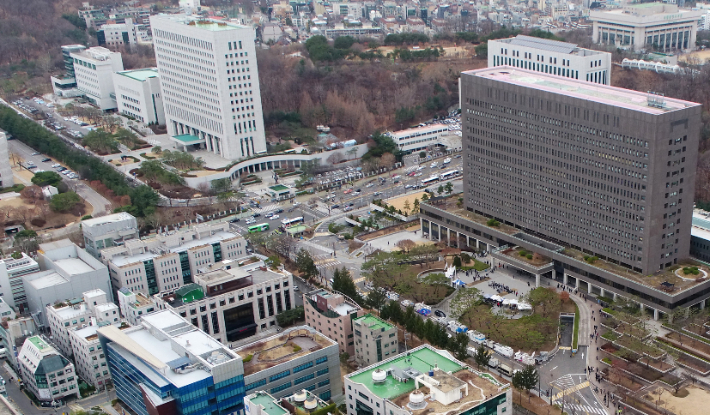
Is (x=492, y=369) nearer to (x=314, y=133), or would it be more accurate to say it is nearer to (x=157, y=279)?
(x=157, y=279)

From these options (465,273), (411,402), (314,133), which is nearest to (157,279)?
(465,273)

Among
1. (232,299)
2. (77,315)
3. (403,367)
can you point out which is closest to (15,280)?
(77,315)

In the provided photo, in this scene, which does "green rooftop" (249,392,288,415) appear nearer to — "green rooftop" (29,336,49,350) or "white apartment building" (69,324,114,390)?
"white apartment building" (69,324,114,390)

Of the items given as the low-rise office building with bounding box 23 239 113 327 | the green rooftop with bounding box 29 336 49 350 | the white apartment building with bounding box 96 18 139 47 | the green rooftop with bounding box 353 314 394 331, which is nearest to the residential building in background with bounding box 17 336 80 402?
the green rooftop with bounding box 29 336 49 350

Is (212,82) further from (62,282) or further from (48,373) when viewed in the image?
(48,373)

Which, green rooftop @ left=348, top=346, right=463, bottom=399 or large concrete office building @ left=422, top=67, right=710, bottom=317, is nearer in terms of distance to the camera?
green rooftop @ left=348, top=346, right=463, bottom=399

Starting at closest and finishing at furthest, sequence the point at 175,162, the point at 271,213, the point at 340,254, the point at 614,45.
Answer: the point at 340,254, the point at 271,213, the point at 175,162, the point at 614,45

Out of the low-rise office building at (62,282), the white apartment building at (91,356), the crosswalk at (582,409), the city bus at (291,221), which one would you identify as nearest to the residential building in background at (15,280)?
the low-rise office building at (62,282)

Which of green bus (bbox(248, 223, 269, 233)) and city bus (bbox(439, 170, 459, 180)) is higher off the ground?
city bus (bbox(439, 170, 459, 180))
